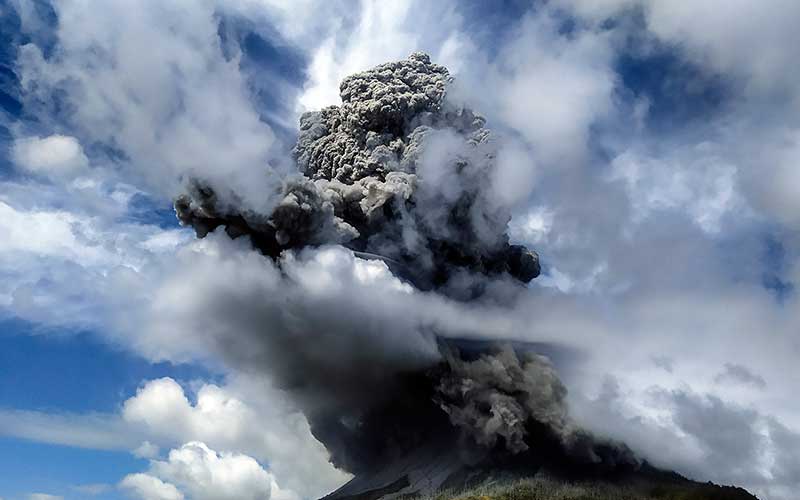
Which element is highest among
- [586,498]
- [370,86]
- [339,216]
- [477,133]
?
[370,86]

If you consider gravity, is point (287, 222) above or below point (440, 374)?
above

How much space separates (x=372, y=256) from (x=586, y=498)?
133ft

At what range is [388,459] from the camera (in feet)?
326

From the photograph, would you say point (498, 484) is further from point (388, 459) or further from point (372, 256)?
point (372, 256)

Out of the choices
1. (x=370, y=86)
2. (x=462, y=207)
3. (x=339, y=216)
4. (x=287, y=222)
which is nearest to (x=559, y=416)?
(x=462, y=207)

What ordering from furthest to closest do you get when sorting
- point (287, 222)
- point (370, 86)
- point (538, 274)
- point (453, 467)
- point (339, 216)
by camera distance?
point (538, 274), point (453, 467), point (370, 86), point (339, 216), point (287, 222)

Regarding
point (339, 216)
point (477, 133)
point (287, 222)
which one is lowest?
point (287, 222)

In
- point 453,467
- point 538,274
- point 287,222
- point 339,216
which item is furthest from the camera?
point 538,274

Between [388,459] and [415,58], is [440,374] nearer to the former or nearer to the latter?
[388,459]

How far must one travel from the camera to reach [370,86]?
274 feet

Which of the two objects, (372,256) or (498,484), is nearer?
(372,256)

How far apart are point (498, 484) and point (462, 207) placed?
3435 centimetres

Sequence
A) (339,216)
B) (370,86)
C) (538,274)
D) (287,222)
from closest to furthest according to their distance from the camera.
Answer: (287,222) → (339,216) → (370,86) → (538,274)

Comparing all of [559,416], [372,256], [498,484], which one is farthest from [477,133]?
[498,484]
